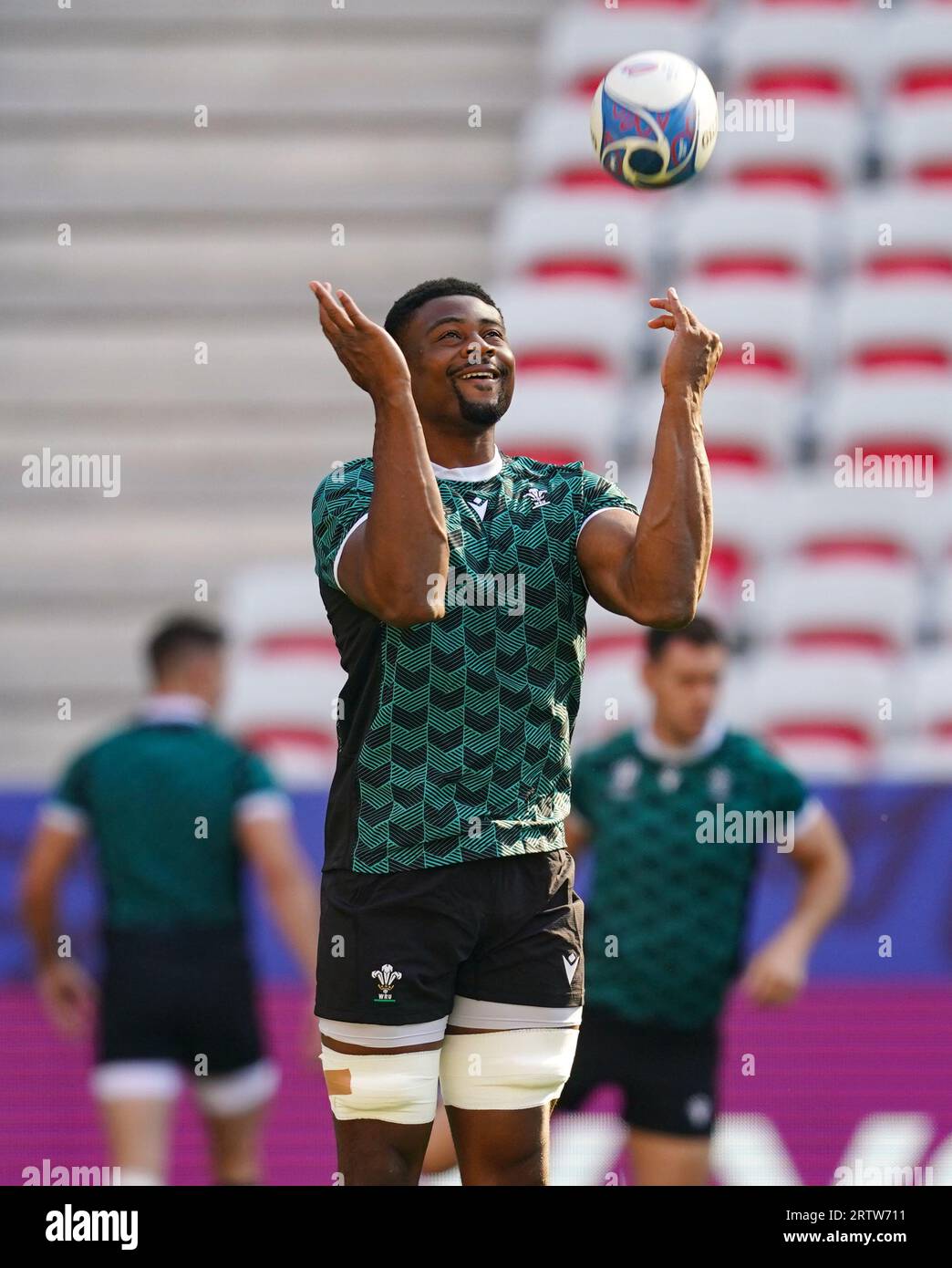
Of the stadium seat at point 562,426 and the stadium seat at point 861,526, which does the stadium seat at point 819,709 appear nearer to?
the stadium seat at point 861,526

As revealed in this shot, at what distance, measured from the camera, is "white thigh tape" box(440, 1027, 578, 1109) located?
302cm

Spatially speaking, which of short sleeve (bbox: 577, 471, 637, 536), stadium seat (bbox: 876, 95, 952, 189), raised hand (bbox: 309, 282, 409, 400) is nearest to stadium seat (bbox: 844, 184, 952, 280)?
stadium seat (bbox: 876, 95, 952, 189)

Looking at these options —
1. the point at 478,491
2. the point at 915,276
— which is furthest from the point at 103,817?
the point at 915,276

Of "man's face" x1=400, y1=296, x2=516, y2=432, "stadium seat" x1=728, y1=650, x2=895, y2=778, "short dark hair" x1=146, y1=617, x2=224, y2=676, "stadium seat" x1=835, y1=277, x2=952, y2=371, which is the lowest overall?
"stadium seat" x1=728, y1=650, x2=895, y2=778

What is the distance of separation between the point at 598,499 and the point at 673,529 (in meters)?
0.28

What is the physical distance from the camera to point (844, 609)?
773 centimetres

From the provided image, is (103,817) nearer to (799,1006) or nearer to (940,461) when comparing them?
(799,1006)

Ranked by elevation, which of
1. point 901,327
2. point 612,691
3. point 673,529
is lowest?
point 612,691

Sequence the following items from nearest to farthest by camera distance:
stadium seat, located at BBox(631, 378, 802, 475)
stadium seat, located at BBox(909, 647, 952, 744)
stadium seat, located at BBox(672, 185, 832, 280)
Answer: stadium seat, located at BBox(909, 647, 952, 744), stadium seat, located at BBox(631, 378, 802, 475), stadium seat, located at BBox(672, 185, 832, 280)

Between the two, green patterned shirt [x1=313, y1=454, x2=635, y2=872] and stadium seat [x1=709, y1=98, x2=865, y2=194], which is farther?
stadium seat [x1=709, y1=98, x2=865, y2=194]

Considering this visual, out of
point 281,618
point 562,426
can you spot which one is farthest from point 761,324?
point 281,618

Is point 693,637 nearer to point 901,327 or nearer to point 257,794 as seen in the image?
point 257,794

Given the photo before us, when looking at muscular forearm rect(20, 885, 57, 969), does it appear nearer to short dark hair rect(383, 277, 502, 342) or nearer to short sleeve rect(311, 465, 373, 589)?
short sleeve rect(311, 465, 373, 589)

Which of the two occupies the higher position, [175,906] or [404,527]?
[404,527]
